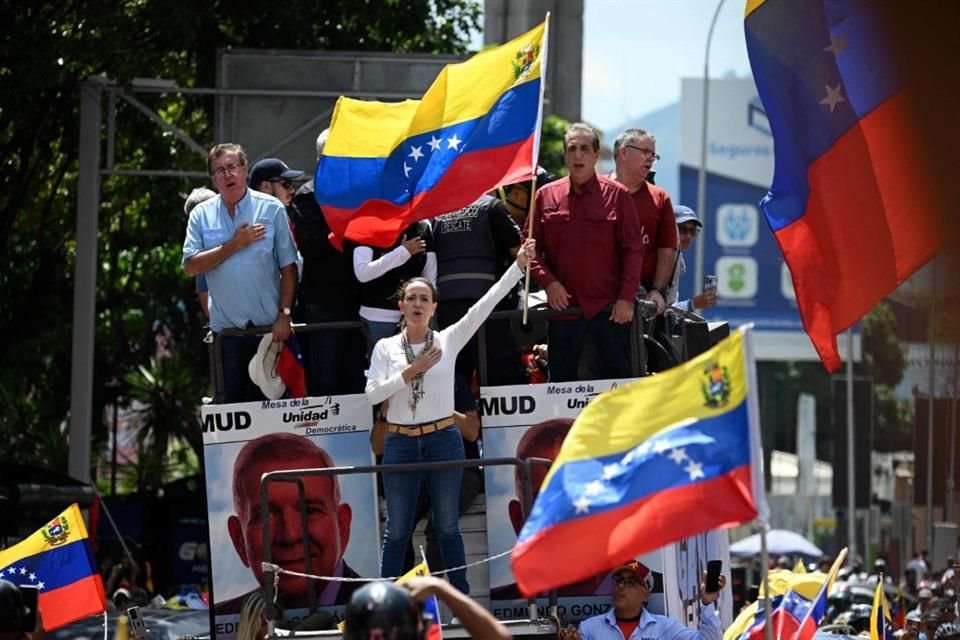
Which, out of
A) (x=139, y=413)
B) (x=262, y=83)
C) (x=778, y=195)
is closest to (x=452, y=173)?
(x=778, y=195)

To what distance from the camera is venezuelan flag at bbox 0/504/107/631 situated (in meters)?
11.8

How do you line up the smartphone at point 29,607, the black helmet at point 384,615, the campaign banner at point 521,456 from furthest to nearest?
the campaign banner at point 521,456 → the smartphone at point 29,607 → the black helmet at point 384,615

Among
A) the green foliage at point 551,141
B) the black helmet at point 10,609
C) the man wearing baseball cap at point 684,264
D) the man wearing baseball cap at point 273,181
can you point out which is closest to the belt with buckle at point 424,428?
the man wearing baseball cap at point 684,264

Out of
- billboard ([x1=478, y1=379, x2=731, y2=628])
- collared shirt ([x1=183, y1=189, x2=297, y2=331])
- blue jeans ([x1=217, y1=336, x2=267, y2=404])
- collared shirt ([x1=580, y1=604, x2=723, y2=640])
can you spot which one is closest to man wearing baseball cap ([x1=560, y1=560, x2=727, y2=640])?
collared shirt ([x1=580, y1=604, x2=723, y2=640])

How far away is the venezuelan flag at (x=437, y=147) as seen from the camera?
11438mm

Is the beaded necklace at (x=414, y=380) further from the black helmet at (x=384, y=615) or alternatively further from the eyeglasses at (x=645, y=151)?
the black helmet at (x=384, y=615)

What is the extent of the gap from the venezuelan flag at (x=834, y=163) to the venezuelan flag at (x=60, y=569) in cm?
431

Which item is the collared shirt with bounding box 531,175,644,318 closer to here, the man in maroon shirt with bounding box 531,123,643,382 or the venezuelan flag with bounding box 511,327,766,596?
the man in maroon shirt with bounding box 531,123,643,382

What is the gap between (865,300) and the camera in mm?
10844

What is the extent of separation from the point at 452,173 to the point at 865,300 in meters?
2.36

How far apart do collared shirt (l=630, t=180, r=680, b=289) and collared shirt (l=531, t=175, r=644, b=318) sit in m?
0.76

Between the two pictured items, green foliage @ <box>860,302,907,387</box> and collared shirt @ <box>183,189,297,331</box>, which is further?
green foliage @ <box>860,302,907,387</box>

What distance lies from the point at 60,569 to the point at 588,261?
11.6 feet

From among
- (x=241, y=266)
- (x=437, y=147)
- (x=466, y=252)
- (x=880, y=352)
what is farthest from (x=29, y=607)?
(x=880, y=352)
